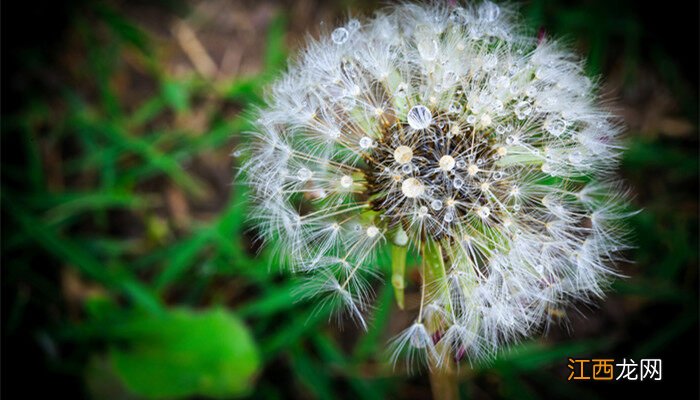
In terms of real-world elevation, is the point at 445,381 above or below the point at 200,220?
below

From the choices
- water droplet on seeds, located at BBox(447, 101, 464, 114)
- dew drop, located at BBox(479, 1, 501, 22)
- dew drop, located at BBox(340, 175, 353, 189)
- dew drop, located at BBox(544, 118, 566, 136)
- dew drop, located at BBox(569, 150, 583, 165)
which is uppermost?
dew drop, located at BBox(479, 1, 501, 22)

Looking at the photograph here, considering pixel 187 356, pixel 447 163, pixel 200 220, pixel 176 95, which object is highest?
pixel 176 95

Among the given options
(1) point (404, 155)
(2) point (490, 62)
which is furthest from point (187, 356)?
(2) point (490, 62)

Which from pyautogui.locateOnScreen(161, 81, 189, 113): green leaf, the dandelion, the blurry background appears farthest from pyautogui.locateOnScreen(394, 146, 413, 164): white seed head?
pyautogui.locateOnScreen(161, 81, 189, 113): green leaf

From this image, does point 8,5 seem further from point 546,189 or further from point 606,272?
point 606,272

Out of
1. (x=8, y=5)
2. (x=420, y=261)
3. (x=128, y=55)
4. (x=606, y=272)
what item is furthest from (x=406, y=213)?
(x=8, y=5)

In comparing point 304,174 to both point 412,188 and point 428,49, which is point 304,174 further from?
point 428,49

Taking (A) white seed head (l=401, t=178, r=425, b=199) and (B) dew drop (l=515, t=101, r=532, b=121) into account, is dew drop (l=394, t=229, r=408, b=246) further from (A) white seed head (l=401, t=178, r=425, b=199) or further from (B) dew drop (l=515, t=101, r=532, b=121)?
(B) dew drop (l=515, t=101, r=532, b=121)

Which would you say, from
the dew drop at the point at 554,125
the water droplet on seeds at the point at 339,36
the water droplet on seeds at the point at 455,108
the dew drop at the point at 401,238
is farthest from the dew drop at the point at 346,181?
the dew drop at the point at 554,125

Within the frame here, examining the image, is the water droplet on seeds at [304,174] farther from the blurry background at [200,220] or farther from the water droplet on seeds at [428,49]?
the blurry background at [200,220]
